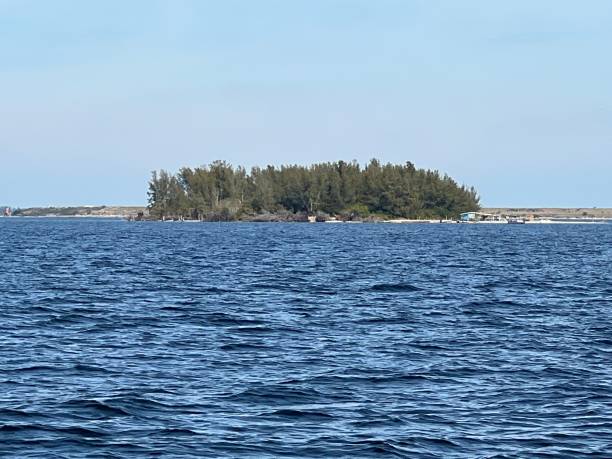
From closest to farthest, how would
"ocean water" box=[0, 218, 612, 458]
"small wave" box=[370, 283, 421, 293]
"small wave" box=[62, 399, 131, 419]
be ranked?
"ocean water" box=[0, 218, 612, 458]
"small wave" box=[62, 399, 131, 419]
"small wave" box=[370, 283, 421, 293]

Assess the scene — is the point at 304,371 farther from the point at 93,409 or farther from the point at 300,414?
the point at 93,409

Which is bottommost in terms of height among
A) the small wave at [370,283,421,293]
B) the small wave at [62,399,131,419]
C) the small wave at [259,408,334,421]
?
the small wave at [259,408,334,421]

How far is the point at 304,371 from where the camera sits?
2664 centimetres

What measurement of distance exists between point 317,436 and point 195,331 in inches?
586

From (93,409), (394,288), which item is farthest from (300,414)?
(394,288)

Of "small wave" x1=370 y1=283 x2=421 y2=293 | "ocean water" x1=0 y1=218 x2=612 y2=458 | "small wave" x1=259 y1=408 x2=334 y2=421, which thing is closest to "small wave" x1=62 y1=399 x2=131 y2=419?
"ocean water" x1=0 y1=218 x2=612 y2=458

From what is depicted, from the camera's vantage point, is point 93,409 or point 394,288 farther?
point 394,288

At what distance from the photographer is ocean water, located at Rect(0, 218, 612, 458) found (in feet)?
64.5

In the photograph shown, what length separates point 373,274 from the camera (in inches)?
2611

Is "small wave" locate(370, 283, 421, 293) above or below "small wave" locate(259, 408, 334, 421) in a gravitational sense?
above

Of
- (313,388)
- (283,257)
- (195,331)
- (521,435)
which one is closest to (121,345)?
(195,331)

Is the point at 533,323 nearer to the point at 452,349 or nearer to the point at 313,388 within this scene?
the point at 452,349

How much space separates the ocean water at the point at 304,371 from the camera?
1967cm

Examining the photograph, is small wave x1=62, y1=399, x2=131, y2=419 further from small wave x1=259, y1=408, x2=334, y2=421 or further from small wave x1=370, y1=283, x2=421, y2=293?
small wave x1=370, y1=283, x2=421, y2=293
